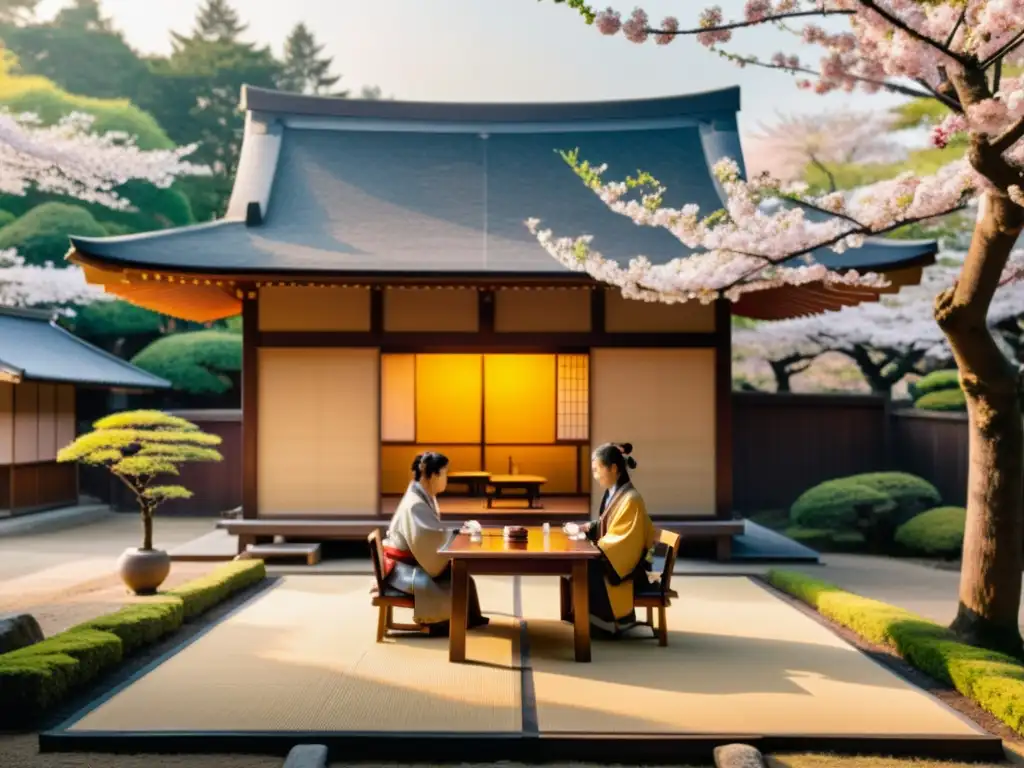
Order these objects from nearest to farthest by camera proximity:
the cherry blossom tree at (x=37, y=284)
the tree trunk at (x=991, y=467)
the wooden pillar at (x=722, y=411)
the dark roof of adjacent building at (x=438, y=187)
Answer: the tree trunk at (x=991, y=467), the dark roof of adjacent building at (x=438, y=187), the wooden pillar at (x=722, y=411), the cherry blossom tree at (x=37, y=284)

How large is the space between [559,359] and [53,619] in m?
7.38

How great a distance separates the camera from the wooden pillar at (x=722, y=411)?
10305 millimetres

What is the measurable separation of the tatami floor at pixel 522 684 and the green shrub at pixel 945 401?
8399 mm

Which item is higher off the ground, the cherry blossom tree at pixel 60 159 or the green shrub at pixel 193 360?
the cherry blossom tree at pixel 60 159

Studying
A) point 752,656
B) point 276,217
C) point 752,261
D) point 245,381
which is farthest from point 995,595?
point 276,217

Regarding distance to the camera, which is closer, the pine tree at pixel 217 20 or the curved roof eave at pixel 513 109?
the curved roof eave at pixel 513 109

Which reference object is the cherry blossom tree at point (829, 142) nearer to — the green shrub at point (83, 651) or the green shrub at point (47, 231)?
the green shrub at point (47, 231)

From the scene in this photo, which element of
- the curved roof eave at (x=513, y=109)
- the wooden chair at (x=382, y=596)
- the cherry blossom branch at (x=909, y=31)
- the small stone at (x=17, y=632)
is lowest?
the small stone at (x=17, y=632)

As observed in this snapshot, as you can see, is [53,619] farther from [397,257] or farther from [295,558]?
[397,257]

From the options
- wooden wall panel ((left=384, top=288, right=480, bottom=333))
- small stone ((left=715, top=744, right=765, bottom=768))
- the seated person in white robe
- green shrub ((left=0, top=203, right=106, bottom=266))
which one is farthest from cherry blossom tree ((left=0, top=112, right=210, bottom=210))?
small stone ((left=715, top=744, right=765, bottom=768))

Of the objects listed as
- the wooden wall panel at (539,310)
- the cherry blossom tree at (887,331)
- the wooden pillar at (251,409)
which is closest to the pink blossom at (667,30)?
the wooden wall panel at (539,310)

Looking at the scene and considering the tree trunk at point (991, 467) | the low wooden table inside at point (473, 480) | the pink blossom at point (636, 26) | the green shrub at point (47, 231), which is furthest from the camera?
the green shrub at point (47, 231)

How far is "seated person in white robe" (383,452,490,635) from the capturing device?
6.31 metres

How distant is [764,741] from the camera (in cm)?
445
